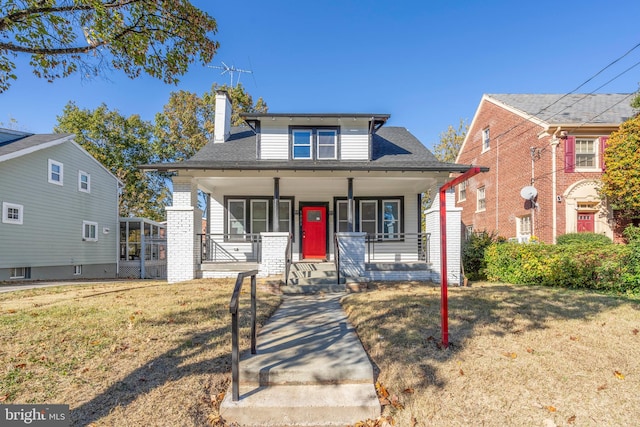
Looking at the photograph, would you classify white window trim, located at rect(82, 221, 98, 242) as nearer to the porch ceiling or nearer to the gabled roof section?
the gabled roof section

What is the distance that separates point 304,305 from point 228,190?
22.3 ft

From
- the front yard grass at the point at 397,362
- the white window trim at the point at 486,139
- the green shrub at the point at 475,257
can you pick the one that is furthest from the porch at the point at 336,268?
the white window trim at the point at 486,139

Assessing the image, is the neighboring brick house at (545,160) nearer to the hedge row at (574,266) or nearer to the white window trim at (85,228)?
the hedge row at (574,266)

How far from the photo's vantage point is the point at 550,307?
585 cm

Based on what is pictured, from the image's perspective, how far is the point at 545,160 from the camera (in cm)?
1415

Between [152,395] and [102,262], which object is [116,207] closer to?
[102,262]

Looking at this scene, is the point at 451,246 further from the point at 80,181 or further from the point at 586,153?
the point at 80,181

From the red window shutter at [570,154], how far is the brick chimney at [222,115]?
13751 millimetres

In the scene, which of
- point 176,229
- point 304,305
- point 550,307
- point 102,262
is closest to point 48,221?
point 102,262

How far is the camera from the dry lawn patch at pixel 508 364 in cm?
281

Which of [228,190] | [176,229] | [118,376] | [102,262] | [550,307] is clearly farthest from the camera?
[102,262]

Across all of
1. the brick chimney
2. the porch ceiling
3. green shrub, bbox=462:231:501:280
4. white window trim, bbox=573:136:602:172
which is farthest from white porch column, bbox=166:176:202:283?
white window trim, bbox=573:136:602:172

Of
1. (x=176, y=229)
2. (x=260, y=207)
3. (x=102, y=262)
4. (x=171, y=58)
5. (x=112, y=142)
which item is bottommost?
(x=102, y=262)

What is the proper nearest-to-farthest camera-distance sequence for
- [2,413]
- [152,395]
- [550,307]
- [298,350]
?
[2,413], [152,395], [298,350], [550,307]
